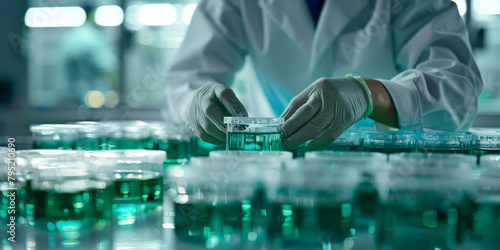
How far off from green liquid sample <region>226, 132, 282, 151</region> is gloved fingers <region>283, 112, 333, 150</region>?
17 centimetres

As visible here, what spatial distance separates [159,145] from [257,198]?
585 millimetres

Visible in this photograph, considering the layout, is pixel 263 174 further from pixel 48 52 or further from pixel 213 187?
pixel 48 52

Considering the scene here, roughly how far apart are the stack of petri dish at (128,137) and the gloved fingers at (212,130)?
0.17m

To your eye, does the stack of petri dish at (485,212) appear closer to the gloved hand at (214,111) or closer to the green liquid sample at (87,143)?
the gloved hand at (214,111)

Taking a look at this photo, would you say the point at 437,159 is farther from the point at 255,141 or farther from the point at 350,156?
the point at 255,141

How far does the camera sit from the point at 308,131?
1157 millimetres

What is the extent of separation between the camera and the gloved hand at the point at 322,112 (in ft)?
Answer: 3.77

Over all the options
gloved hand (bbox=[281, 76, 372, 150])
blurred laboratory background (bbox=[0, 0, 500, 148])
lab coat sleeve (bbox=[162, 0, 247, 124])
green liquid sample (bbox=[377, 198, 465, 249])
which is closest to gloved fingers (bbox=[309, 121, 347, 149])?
gloved hand (bbox=[281, 76, 372, 150])

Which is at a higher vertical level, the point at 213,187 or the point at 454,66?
the point at 454,66

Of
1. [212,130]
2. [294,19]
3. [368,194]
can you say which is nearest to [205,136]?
[212,130]

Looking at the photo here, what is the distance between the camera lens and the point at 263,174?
24.2 inches

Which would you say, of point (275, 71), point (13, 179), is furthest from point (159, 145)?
point (275, 71)

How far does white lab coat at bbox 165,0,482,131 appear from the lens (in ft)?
4.83

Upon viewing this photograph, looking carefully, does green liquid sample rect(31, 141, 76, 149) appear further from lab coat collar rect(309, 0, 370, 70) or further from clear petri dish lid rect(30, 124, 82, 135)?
lab coat collar rect(309, 0, 370, 70)
